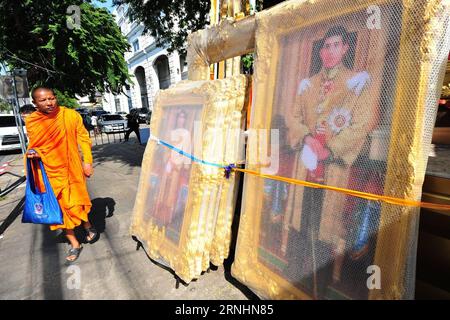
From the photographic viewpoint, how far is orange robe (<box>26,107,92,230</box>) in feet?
8.55

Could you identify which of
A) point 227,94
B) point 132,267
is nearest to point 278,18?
point 227,94

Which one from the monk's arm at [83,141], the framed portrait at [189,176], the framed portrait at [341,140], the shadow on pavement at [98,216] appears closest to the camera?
the framed portrait at [341,140]

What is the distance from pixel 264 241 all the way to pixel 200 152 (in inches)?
33.3

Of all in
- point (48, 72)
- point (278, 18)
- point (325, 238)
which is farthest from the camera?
point (48, 72)

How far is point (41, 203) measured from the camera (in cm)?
262

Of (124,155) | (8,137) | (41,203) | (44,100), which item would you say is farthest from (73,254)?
(8,137)

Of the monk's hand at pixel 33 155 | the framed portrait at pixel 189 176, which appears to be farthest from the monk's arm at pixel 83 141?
the framed portrait at pixel 189 176

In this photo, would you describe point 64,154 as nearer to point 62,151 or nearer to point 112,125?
point 62,151

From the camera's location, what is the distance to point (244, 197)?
2080mm

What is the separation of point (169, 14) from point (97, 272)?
5.20 meters

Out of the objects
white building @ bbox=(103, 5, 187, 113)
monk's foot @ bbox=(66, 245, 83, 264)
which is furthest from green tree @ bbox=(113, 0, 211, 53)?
white building @ bbox=(103, 5, 187, 113)

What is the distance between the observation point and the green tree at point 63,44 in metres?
6.61

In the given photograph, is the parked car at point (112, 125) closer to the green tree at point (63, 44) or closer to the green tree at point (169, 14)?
the green tree at point (63, 44)
